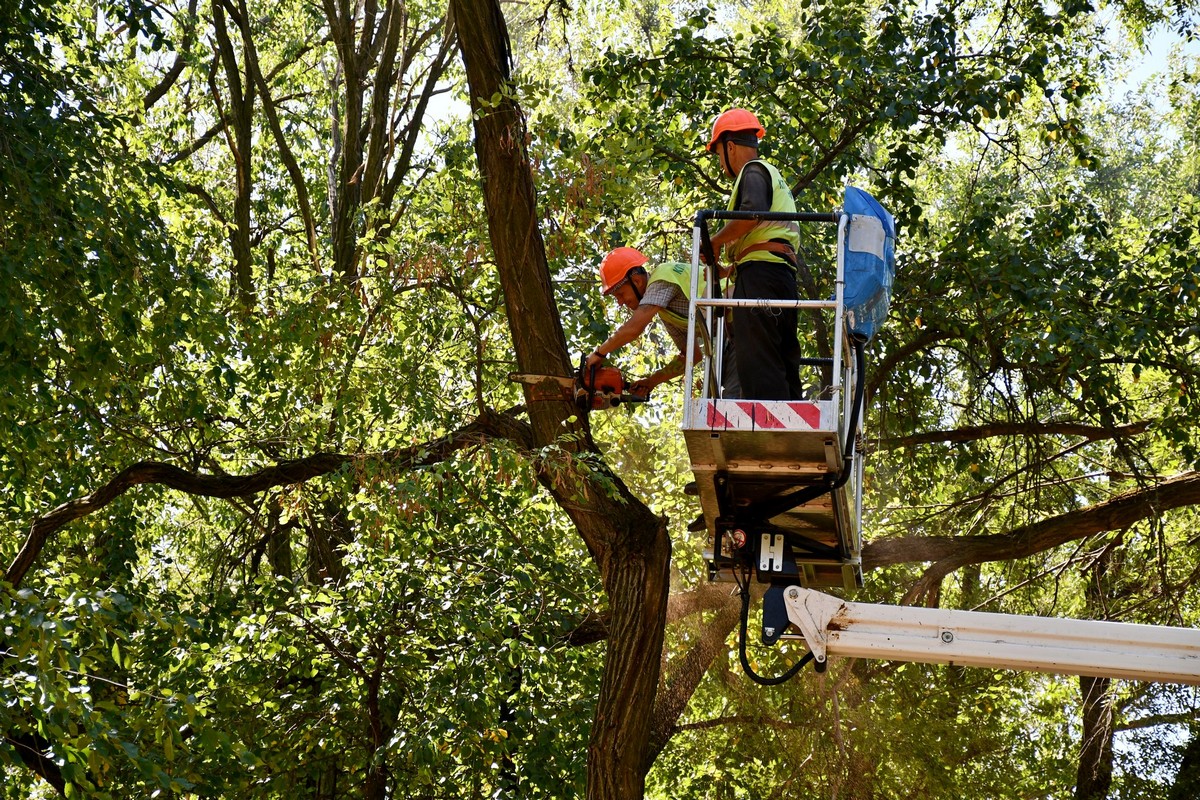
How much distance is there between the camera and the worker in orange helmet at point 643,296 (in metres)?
6.79

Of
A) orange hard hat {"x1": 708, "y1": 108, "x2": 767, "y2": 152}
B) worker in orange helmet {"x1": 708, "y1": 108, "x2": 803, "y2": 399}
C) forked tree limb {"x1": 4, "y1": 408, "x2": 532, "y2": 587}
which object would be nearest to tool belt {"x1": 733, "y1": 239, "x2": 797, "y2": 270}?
worker in orange helmet {"x1": 708, "y1": 108, "x2": 803, "y2": 399}

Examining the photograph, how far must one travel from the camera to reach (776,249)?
6.14 metres

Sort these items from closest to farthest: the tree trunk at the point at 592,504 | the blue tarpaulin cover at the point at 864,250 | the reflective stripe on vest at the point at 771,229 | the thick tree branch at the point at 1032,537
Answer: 1. the blue tarpaulin cover at the point at 864,250
2. the reflective stripe on vest at the point at 771,229
3. the tree trunk at the point at 592,504
4. the thick tree branch at the point at 1032,537

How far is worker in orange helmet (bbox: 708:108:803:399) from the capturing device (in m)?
5.92

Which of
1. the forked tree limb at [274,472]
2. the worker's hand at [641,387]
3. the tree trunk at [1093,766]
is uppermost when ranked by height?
the worker's hand at [641,387]

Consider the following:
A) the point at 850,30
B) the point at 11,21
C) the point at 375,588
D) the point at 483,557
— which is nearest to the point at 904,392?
the point at 850,30

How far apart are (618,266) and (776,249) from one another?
3.93 ft

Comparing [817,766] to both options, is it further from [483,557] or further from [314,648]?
[314,648]

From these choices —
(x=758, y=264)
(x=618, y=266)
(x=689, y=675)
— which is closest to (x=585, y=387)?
(x=618, y=266)

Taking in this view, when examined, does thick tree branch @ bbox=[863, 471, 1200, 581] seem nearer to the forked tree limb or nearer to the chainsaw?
the forked tree limb

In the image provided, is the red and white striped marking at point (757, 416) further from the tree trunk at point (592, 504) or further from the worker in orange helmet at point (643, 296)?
the tree trunk at point (592, 504)

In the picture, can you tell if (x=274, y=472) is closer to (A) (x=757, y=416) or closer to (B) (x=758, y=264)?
(B) (x=758, y=264)

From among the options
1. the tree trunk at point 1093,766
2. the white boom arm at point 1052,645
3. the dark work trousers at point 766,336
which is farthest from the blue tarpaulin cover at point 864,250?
the tree trunk at point 1093,766

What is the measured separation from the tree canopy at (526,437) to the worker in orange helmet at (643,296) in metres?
0.37
